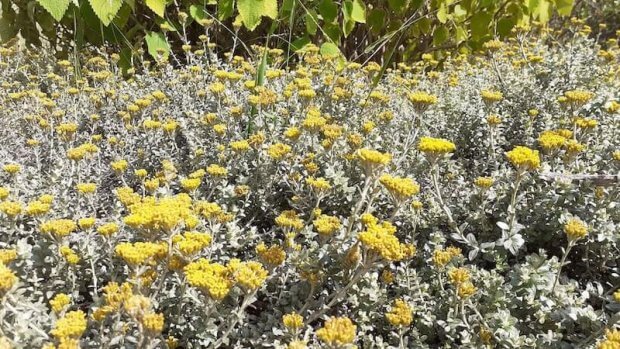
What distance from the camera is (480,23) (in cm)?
436

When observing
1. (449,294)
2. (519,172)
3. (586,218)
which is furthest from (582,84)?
(449,294)

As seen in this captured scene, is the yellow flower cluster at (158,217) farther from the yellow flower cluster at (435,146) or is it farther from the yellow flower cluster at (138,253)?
the yellow flower cluster at (435,146)

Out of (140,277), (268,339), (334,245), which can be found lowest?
(268,339)

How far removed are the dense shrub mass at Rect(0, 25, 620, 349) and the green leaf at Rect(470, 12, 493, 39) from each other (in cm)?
150

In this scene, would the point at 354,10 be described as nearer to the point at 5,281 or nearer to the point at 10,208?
the point at 10,208

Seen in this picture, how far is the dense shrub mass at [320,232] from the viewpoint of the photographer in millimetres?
1400

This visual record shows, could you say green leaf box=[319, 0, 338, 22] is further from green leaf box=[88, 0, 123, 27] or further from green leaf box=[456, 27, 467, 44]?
green leaf box=[88, 0, 123, 27]

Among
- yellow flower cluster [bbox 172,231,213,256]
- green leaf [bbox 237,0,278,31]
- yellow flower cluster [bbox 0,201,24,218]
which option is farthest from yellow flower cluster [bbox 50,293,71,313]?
green leaf [bbox 237,0,278,31]

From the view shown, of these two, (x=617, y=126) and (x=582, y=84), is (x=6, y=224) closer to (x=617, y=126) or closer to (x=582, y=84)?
(x=617, y=126)

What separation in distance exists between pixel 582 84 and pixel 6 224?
2.85 metres

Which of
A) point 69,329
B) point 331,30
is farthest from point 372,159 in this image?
point 331,30

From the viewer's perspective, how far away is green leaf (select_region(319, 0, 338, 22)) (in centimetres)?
382

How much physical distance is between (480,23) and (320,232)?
3.36 metres

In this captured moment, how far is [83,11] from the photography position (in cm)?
367
